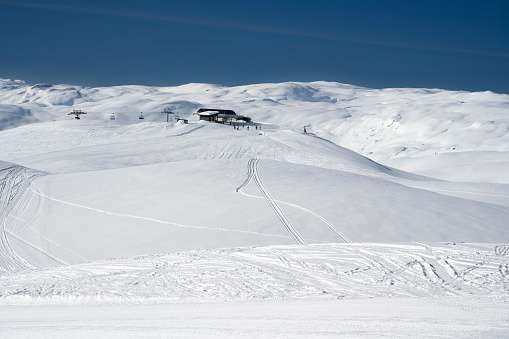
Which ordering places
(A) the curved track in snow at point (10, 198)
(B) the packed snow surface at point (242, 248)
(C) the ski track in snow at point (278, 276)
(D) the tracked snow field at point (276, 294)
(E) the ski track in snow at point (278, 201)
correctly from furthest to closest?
(E) the ski track in snow at point (278, 201) < (A) the curved track in snow at point (10, 198) < (C) the ski track in snow at point (278, 276) < (B) the packed snow surface at point (242, 248) < (D) the tracked snow field at point (276, 294)

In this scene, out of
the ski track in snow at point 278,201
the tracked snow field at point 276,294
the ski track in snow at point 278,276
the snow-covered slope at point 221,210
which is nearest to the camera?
the tracked snow field at point 276,294

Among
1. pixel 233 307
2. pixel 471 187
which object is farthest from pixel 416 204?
pixel 233 307

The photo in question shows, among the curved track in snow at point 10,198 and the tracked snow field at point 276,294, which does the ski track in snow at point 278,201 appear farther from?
the curved track in snow at point 10,198

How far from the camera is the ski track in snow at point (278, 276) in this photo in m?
10.4

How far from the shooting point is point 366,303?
9398 mm

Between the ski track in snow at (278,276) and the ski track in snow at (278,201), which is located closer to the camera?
the ski track in snow at (278,276)

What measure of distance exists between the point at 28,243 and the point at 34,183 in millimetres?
9106

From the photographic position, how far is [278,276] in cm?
1162

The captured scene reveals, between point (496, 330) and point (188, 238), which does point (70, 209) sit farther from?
point (496, 330)

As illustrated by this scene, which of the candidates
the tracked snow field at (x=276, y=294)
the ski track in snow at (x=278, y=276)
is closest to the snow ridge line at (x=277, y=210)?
the tracked snow field at (x=276, y=294)

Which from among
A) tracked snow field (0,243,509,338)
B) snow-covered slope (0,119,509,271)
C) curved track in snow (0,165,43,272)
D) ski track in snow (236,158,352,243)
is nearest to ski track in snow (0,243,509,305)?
tracked snow field (0,243,509,338)

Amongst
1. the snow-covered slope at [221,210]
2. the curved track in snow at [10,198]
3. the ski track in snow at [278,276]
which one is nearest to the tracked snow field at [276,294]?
the ski track in snow at [278,276]

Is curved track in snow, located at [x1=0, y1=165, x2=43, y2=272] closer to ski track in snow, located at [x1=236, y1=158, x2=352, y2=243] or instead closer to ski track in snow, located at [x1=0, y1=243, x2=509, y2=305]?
ski track in snow, located at [x1=0, y1=243, x2=509, y2=305]

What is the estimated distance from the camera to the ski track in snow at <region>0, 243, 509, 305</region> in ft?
34.2
